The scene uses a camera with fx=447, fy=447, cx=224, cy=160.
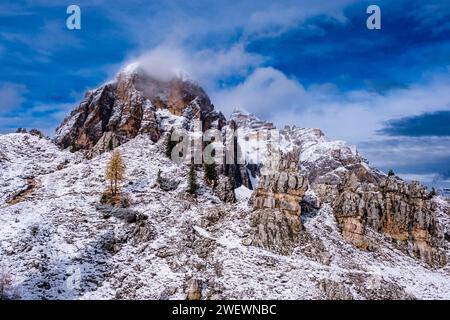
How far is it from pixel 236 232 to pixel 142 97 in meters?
77.3

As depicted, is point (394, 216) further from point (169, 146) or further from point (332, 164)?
point (332, 164)

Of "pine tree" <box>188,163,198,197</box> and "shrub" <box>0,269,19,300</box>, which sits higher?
"pine tree" <box>188,163,198,197</box>

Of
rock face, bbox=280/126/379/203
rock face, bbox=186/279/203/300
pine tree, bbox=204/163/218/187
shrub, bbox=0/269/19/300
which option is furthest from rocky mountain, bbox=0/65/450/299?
rock face, bbox=280/126/379/203

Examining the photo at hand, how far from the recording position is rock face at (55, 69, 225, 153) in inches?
4724

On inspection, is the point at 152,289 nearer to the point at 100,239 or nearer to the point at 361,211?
the point at 100,239

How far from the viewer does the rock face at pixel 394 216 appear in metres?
65.2

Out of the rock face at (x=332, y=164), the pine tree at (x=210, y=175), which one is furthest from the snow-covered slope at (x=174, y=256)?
the rock face at (x=332, y=164)

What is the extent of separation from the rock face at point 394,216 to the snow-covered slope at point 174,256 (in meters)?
2.28

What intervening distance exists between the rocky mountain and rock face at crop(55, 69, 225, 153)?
2518 cm

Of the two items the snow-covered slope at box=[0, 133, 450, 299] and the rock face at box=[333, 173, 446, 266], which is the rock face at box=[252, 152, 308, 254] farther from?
the rock face at box=[333, 173, 446, 266]

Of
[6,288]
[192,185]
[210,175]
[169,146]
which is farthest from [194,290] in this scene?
[169,146]

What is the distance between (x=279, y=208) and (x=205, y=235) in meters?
11.6

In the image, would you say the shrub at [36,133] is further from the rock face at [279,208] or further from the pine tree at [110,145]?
the rock face at [279,208]

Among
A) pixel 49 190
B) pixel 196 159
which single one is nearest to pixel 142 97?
pixel 196 159
